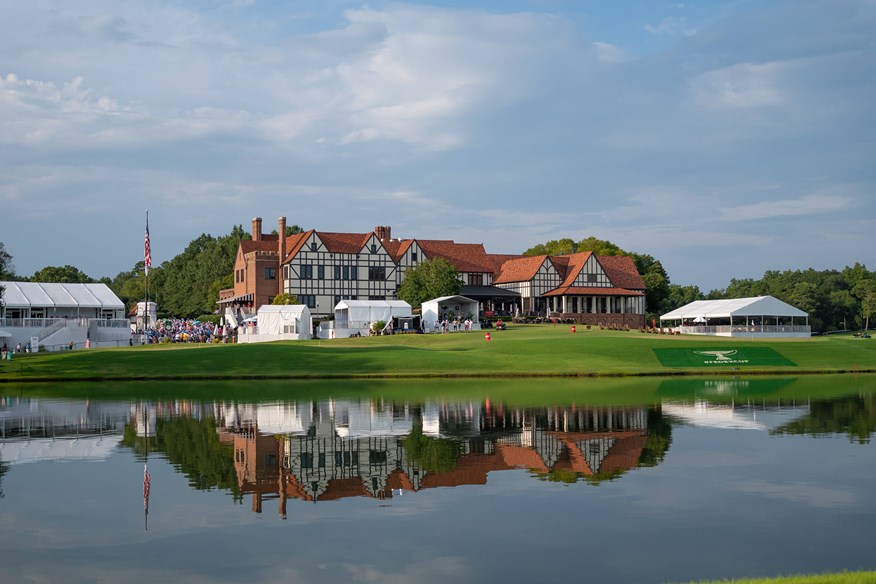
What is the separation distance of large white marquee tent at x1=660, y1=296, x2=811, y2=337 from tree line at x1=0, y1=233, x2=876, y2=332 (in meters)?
17.2

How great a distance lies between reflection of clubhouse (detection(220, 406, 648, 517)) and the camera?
17016mm

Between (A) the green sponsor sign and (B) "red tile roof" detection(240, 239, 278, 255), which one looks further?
(B) "red tile roof" detection(240, 239, 278, 255)

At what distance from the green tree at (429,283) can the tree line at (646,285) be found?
29.8m

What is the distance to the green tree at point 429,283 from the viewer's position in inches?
3263

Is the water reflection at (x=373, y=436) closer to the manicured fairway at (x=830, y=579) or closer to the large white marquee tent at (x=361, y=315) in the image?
the manicured fairway at (x=830, y=579)

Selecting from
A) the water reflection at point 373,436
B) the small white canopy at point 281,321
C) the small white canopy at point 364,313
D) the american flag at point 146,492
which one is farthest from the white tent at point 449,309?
the american flag at point 146,492

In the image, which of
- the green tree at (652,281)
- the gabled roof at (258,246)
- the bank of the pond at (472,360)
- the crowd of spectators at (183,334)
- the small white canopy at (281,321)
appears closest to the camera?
the bank of the pond at (472,360)

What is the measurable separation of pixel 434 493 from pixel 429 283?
219ft

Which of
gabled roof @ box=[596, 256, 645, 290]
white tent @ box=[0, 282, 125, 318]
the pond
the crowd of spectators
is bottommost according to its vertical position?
the pond

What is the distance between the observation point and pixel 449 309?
78.6 m

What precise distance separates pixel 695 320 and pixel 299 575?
77588mm

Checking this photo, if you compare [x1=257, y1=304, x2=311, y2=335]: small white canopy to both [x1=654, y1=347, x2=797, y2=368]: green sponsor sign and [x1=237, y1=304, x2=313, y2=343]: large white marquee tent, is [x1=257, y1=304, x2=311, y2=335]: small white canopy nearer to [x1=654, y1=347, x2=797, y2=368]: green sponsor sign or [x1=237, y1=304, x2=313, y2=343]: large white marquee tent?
[x1=237, y1=304, x2=313, y2=343]: large white marquee tent

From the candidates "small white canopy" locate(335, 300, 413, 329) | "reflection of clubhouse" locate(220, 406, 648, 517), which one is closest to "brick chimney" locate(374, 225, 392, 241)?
"small white canopy" locate(335, 300, 413, 329)

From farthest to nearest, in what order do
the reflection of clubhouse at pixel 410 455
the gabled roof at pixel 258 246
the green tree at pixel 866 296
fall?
the green tree at pixel 866 296, the gabled roof at pixel 258 246, the reflection of clubhouse at pixel 410 455
